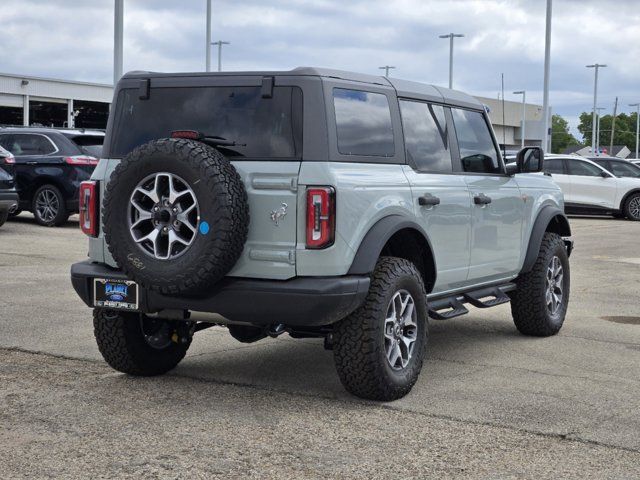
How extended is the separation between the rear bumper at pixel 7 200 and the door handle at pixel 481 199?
431 inches

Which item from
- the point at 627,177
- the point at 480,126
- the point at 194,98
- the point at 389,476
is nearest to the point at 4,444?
the point at 389,476

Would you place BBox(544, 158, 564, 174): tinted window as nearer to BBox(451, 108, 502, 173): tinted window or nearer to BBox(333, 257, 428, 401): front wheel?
BBox(451, 108, 502, 173): tinted window

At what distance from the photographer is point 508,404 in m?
6.18

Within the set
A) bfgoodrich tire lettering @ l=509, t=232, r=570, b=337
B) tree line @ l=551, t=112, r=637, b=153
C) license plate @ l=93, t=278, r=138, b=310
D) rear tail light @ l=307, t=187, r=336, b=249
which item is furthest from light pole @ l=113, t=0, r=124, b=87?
tree line @ l=551, t=112, r=637, b=153

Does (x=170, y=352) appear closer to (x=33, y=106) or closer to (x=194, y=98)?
(x=194, y=98)

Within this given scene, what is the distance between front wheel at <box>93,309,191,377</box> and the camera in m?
6.66

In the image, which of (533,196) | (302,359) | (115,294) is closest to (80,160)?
(533,196)

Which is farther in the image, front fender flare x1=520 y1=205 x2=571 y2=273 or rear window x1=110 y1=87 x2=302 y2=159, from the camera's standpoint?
front fender flare x1=520 y1=205 x2=571 y2=273

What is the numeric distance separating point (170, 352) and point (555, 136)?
167114 millimetres

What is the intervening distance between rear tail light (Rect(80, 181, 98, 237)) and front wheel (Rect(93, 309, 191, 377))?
52 cm

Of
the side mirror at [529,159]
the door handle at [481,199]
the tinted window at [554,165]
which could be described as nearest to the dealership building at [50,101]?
the tinted window at [554,165]

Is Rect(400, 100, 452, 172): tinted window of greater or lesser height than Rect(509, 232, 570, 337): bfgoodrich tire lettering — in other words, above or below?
above

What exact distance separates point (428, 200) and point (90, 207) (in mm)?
2035

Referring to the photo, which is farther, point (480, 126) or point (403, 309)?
point (480, 126)
